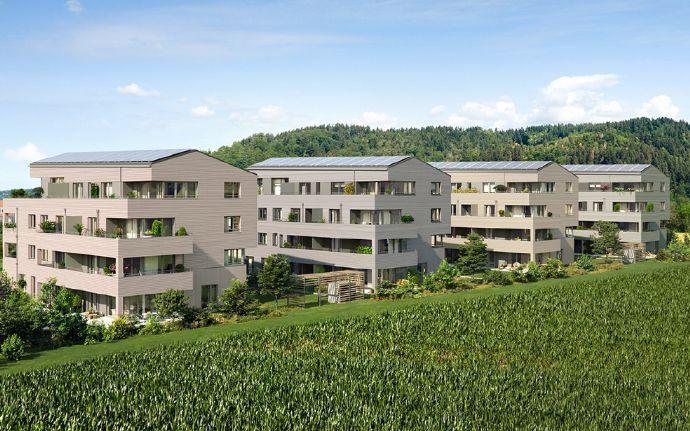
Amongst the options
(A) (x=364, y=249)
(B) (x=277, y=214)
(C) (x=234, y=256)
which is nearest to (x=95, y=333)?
(C) (x=234, y=256)

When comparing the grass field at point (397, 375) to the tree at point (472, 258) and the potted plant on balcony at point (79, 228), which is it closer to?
the potted plant on balcony at point (79, 228)

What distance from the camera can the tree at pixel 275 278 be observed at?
181 feet

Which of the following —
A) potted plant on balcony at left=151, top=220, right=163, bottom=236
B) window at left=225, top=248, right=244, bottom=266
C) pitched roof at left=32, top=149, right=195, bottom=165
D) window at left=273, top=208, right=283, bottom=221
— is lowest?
window at left=225, top=248, right=244, bottom=266

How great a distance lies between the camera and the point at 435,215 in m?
73.5

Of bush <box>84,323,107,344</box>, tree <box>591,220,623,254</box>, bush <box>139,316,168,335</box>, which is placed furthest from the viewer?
tree <box>591,220,623,254</box>

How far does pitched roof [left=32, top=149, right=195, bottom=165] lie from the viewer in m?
54.2

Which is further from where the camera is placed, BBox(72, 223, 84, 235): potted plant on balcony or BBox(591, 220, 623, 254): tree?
BBox(591, 220, 623, 254): tree

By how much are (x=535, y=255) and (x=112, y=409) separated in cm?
6068

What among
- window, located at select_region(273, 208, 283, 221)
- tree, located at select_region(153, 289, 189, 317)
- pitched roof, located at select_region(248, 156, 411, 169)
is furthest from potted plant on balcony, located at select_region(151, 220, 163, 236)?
window, located at select_region(273, 208, 283, 221)

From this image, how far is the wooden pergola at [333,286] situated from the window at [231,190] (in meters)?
8.03

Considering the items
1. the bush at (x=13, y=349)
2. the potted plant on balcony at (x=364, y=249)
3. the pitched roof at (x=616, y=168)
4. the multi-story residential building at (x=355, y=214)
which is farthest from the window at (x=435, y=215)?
the bush at (x=13, y=349)

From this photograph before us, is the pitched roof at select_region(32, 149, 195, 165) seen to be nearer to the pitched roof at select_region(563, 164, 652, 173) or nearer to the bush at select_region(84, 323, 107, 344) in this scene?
the bush at select_region(84, 323, 107, 344)

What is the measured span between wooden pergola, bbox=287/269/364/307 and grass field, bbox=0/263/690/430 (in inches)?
199

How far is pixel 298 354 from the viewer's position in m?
39.3
